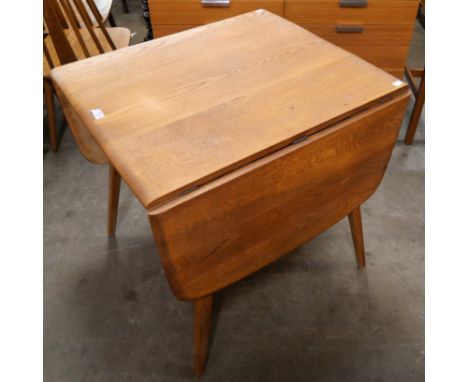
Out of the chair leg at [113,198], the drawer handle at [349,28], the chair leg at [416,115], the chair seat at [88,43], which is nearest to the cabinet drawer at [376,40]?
the drawer handle at [349,28]

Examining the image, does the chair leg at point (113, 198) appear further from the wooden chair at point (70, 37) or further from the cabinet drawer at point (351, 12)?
the cabinet drawer at point (351, 12)

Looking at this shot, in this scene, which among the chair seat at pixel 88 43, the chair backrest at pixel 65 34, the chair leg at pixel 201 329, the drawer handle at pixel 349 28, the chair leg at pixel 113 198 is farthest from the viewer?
the drawer handle at pixel 349 28

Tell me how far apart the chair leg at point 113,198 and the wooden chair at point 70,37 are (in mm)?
569

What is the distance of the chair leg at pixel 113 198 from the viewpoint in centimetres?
133

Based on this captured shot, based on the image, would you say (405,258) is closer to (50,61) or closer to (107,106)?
(107,106)

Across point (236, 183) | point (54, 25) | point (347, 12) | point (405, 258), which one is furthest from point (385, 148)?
point (54, 25)

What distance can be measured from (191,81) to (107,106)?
0.21 meters

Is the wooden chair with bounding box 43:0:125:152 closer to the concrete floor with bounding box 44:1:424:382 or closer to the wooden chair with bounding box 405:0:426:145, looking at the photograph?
the concrete floor with bounding box 44:1:424:382

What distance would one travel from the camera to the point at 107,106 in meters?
0.84

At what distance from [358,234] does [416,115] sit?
858mm

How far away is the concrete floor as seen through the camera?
3.81ft

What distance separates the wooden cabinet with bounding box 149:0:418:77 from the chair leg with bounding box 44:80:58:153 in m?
0.56

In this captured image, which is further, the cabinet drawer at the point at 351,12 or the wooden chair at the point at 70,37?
the cabinet drawer at the point at 351,12

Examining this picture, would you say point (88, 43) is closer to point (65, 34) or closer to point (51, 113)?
point (65, 34)
